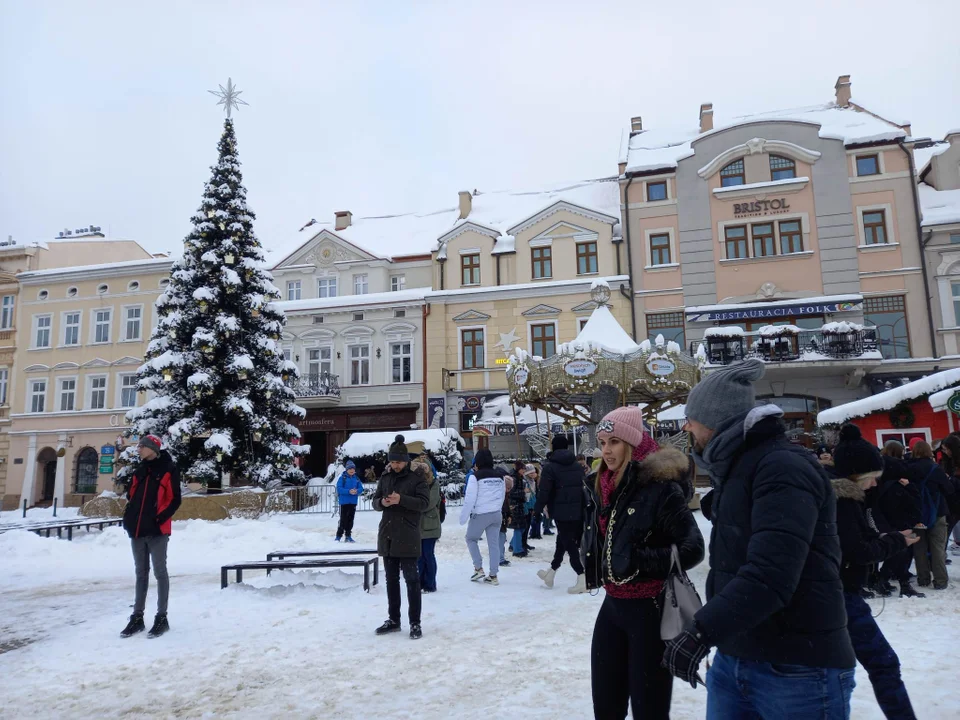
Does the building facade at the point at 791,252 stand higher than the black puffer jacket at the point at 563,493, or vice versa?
the building facade at the point at 791,252

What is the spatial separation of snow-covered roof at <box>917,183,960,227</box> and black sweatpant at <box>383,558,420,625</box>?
26.9 metres

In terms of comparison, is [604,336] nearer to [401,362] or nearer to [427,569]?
[427,569]

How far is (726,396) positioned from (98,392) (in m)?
37.8

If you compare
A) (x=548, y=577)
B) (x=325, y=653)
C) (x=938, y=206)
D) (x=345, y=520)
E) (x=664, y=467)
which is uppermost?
(x=938, y=206)

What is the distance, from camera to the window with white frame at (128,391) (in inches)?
1347

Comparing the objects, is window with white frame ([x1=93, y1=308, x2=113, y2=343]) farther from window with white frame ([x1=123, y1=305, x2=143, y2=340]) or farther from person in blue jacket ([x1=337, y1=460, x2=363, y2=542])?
person in blue jacket ([x1=337, y1=460, x2=363, y2=542])

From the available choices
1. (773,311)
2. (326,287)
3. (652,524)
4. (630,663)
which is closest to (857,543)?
(652,524)

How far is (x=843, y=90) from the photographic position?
104 feet

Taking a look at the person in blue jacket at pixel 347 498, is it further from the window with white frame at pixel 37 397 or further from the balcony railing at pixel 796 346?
the window with white frame at pixel 37 397

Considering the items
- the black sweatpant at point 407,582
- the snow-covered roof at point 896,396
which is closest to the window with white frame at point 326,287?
the snow-covered roof at point 896,396

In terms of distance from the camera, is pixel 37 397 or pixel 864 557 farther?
pixel 37 397

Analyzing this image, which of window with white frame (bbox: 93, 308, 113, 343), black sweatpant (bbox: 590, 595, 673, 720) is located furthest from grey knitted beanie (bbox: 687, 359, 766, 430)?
window with white frame (bbox: 93, 308, 113, 343)

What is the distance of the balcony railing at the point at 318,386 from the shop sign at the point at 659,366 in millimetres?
18195

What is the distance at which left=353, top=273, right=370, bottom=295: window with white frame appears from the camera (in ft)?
107
